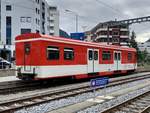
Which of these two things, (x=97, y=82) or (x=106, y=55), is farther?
(x=106, y=55)

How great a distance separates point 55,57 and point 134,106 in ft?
26.0

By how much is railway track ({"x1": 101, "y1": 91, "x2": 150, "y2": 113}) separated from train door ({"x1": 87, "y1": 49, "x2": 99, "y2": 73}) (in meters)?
8.65

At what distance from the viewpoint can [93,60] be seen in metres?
24.9

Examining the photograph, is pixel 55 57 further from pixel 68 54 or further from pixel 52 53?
pixel 68 54

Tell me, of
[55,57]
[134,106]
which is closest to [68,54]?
[55,57]

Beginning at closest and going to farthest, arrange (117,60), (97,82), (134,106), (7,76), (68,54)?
(134,106) → (97,82) → (68,54) → (7,76) → (117,60)

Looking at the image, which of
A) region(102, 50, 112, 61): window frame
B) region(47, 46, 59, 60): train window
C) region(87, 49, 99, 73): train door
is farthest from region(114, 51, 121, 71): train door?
region(47, 46, 59, 60): train window

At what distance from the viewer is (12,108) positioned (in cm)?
1205

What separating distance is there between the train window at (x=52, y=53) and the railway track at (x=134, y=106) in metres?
6.33

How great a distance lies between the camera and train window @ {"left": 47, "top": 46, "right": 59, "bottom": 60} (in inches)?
761

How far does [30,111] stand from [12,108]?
0.70 m

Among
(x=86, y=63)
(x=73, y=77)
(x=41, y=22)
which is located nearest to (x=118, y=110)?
(x=73, y=77)

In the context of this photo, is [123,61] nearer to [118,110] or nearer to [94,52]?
[94,52]

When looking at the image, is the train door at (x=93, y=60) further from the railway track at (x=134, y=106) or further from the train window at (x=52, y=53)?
the railway track at (x=134, y=106)
